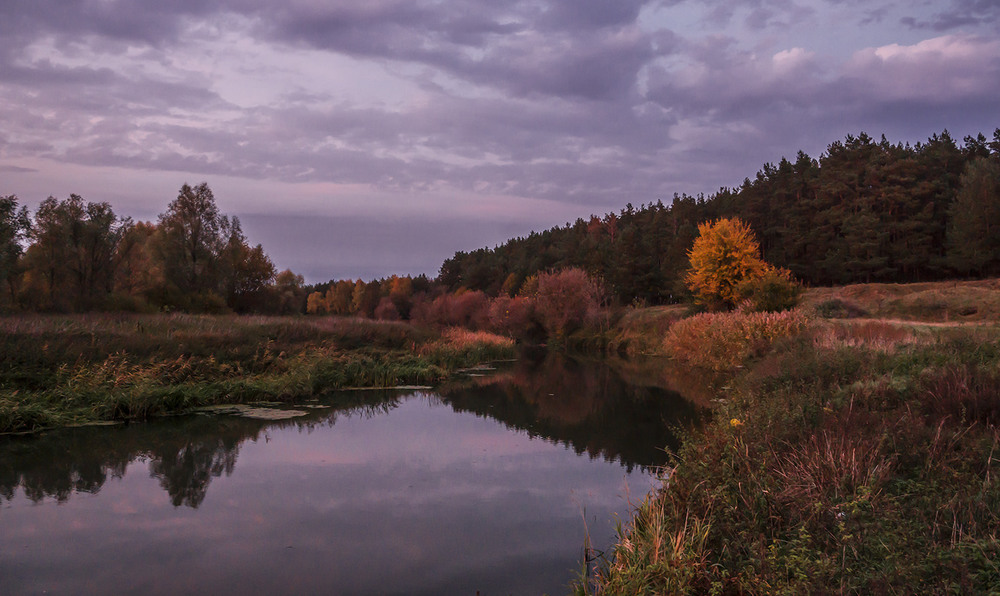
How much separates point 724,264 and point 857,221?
57.3 ft

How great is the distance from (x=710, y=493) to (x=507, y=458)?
586cm

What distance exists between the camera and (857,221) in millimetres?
44812

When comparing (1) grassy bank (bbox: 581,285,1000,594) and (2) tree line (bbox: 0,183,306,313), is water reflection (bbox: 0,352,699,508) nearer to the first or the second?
(1) grassy bank (bbox: 581,285,1000,594)

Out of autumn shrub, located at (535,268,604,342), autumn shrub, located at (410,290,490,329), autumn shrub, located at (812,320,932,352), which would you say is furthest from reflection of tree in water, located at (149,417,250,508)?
autumn shrub, located at (410,290,490,329)

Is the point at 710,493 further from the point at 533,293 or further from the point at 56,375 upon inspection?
the point at 533,293

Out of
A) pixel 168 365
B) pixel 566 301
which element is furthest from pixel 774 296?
pixel 168 365

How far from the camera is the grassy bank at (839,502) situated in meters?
4.07

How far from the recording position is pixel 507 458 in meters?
11.2

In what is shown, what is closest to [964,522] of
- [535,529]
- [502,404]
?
[535,529]

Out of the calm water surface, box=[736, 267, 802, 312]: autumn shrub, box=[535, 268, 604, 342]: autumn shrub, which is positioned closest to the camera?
the calm water surface

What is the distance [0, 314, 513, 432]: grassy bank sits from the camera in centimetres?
1253

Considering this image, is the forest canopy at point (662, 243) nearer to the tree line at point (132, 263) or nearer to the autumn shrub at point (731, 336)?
the tree line at point (132, 263)

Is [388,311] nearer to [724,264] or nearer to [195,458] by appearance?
[724,264]

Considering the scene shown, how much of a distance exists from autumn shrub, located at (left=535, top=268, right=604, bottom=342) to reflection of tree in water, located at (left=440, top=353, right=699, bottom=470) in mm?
19554
